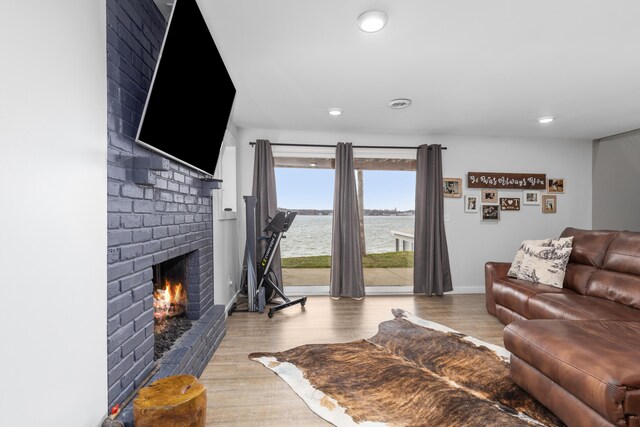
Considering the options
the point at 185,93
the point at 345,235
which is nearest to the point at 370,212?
the point at 345,235

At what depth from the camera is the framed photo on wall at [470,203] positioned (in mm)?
4824

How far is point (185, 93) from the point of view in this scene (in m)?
1.79

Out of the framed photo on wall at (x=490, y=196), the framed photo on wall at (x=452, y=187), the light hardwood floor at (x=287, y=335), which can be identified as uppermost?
the framed photo on wall at (x=452, y=187)

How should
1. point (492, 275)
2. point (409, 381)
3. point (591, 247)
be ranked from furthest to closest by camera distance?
point (492, 275) < point (591, 247) < point (409, 381)

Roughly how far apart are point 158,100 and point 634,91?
4.05 meters

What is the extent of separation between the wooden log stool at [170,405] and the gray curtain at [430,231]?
367cm

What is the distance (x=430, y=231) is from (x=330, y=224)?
4.62 feet

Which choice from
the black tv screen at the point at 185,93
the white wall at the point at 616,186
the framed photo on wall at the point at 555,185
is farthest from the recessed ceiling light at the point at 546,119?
the black tv screen at the point at 185,93

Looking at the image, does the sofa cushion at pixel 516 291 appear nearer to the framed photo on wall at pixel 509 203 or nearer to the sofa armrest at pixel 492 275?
the sofa armrest at pixel 492 275

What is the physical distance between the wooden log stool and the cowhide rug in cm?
79

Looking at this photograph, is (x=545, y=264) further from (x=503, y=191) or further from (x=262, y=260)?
(x=262, y=260)

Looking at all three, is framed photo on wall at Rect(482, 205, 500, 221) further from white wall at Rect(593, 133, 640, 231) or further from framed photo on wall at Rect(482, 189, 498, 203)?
white wall at Rect(593, 133, 640, 231)

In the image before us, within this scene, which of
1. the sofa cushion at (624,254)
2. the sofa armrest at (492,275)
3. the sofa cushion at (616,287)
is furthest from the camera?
the sofa armrest at (492,275)

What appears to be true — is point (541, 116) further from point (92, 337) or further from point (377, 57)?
point (92, 337)
